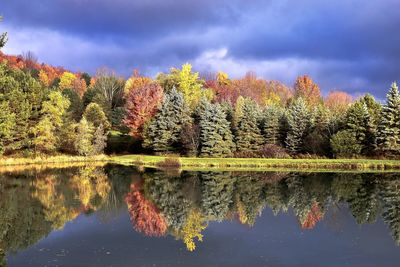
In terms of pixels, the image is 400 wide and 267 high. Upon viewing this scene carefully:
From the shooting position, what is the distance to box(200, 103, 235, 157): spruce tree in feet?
188

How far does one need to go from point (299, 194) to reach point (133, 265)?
1838 cm

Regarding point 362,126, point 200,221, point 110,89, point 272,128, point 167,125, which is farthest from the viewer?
point 110,89

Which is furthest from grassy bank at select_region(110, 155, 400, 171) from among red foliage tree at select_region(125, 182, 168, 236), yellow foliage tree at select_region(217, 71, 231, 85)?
yellow foliage tree at select_region(217, 71, 231, 85)

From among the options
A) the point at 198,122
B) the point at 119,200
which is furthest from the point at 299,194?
the point at 198,122

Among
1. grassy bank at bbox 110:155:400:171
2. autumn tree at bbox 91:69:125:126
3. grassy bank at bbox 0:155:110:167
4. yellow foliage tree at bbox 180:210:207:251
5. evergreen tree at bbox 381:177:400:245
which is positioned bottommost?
yellow foliage tree at bbox 180:210:207:251

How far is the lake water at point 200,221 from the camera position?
1698 centimetres

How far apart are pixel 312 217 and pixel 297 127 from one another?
113ft

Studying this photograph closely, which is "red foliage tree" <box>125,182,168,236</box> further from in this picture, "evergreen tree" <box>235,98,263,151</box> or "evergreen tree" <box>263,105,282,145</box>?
"evergreen tree" <box>263,105,282,145</box>

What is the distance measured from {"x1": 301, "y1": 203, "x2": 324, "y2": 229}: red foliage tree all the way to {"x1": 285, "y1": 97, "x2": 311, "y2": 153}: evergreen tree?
2996cm

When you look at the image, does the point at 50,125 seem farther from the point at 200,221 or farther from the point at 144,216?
the point at 200,221

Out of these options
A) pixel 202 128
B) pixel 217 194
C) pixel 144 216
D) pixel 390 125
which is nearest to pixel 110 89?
pixel 202 128

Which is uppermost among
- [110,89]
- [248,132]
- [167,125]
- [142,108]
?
[110,89]

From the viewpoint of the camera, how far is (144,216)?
25188 millimetres

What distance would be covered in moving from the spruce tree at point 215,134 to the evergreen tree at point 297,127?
7570 mm
